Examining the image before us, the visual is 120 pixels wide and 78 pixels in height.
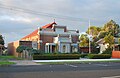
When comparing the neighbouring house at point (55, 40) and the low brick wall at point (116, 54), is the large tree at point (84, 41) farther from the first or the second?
the low brick wall at point (116, 54)

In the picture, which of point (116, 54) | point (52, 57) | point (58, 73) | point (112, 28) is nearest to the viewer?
point (58, 73)

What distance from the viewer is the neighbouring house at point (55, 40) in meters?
50.2

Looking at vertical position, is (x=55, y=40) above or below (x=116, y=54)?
above

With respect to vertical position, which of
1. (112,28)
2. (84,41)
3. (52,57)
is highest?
(112,28)

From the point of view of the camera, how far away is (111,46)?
54969 millimetres

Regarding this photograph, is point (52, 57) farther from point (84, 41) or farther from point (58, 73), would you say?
point (84, 41)

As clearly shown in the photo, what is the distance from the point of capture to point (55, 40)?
51.3m

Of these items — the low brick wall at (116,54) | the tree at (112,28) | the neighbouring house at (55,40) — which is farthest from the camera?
the tree at (112,28)

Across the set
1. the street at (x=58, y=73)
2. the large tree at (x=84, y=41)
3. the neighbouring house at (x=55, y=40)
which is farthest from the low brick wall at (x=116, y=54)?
the street at (x=58, y=73)

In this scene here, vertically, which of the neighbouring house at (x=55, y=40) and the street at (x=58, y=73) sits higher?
the neighbouring house at (x=55, y=40)

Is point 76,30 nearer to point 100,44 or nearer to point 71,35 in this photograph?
point 71,35

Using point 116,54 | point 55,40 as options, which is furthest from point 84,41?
point 116,54

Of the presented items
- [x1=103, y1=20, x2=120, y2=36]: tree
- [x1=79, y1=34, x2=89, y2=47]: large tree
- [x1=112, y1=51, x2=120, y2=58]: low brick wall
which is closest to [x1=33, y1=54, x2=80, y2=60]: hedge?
[x1=112, y1=51, x2=120, y2=58]: low brick wall

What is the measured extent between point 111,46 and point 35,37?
18.6m
